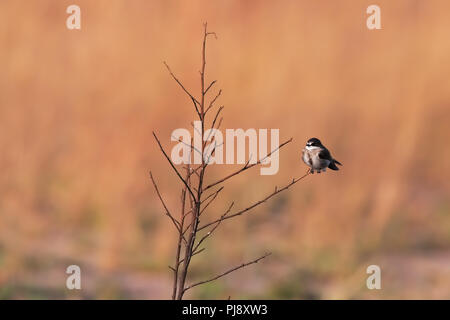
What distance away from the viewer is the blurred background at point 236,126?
6934mm

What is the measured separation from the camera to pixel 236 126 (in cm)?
800

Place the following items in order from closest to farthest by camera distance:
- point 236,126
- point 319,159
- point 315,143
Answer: point 319,159, point 315,143, point 236,126

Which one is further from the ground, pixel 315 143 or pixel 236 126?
pixel 236 126

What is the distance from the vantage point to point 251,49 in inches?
340

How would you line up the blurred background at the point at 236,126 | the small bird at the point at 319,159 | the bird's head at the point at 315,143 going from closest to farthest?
the small bird at the point at 319,159 → the bird's head at the point at 315,143 → the blurred background at the point at 236,126

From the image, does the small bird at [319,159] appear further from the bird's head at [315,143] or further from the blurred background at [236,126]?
the blurred background at [236,126]

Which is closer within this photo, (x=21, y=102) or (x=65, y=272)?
(x=65, y=272)

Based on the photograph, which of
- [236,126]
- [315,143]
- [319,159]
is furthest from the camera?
[236,126]

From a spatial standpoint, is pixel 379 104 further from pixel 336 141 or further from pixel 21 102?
pixel 21 102

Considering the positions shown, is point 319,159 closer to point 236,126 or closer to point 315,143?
point 315,143

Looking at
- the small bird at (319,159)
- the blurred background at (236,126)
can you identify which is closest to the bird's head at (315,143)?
the small bird at (319,159)

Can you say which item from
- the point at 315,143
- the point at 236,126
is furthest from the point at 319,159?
the point at 236,126

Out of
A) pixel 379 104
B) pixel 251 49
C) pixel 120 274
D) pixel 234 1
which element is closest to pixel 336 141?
pixel 379 104

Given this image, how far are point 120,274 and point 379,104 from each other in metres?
2.89
